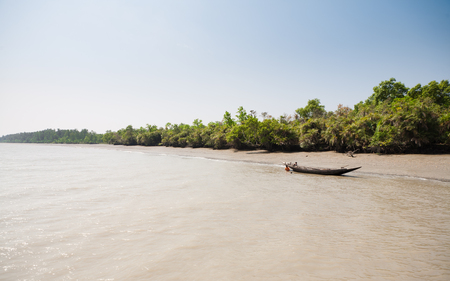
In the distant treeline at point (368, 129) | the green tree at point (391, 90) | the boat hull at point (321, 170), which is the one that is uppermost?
the green tree at point (391, 90)

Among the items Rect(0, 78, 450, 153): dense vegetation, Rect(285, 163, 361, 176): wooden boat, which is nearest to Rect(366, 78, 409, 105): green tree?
Rect(0, 78, 450, 153): dense vegetation

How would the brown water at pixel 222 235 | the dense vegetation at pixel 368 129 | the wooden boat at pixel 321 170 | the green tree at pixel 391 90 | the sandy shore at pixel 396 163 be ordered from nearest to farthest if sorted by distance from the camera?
the brown water at pixel 222 235, the sandy shore at pixel 396 163, the wooden boat at pixel 321 170, the dense vegetation at pixel 368 129, the green tree at pixel 391 90

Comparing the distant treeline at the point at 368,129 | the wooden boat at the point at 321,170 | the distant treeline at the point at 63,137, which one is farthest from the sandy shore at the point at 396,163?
the distant treeline at the point at 63,137

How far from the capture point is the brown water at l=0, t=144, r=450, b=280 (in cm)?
407

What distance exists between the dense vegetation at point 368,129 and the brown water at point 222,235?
12.3 metres

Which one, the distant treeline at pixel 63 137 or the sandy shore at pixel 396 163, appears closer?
the sandy shore at pixel 396 163

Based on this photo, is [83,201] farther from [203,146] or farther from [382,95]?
[382,95]

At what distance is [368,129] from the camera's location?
75.4 ft

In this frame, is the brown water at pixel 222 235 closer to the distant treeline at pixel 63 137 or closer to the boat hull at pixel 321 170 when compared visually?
the boat hull at pixel 321 170

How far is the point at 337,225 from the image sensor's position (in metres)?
6.42

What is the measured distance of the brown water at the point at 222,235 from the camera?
13.3 ft

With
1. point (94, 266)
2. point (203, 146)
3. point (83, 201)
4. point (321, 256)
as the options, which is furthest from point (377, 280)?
point (203, 146)

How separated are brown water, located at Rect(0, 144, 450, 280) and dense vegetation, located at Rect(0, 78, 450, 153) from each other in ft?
40.3

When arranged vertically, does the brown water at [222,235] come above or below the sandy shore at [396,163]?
below
